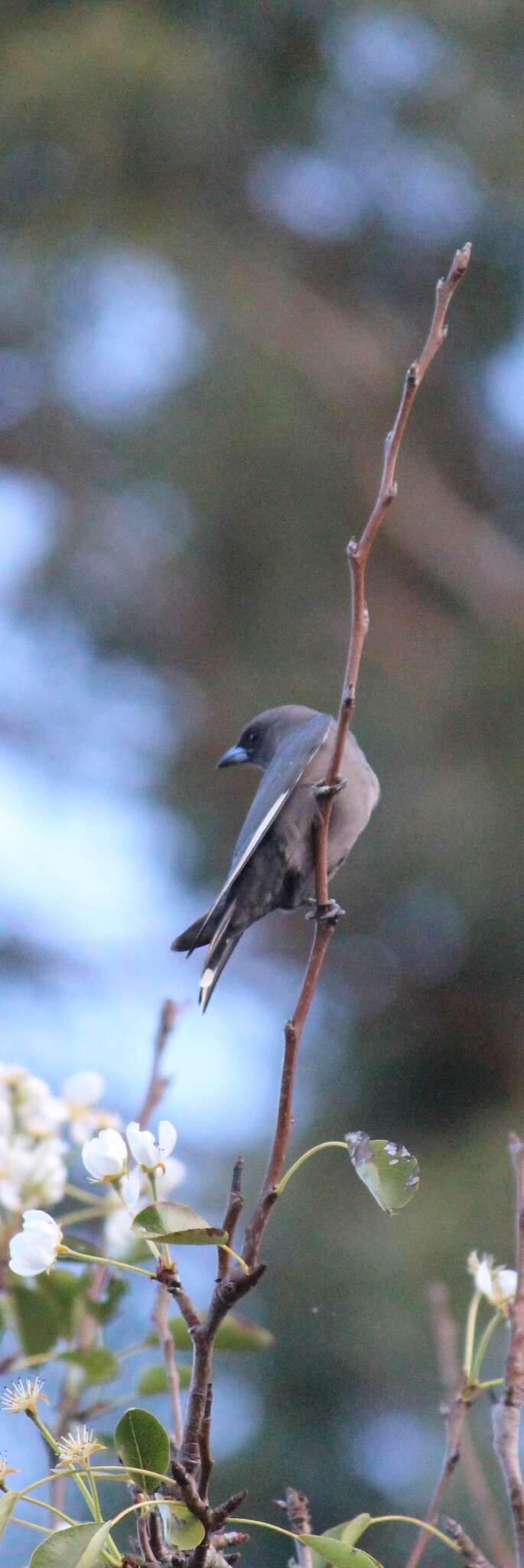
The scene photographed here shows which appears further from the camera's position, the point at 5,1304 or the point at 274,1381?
the point at 274,1381

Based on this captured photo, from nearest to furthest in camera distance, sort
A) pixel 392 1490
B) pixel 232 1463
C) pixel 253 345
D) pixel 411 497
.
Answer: pixel 392 1490
pixel 232 1463
pixel 253 345
pixel 411 497

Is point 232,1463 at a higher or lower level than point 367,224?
lower

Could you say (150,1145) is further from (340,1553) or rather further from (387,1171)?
(340,1553)

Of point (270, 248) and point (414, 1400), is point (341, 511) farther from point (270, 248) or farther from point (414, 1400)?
point (414, 1400)

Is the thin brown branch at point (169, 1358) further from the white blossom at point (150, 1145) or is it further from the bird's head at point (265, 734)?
the bird's head at point (265, 734)

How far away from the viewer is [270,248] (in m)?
6.39

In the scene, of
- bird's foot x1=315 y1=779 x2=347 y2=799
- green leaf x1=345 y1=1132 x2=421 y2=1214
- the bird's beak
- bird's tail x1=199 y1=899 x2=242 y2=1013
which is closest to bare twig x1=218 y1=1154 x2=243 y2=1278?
green leaf x1=345 y1=1132 x2=421 y2=1214

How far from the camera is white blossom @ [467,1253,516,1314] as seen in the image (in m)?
1.24

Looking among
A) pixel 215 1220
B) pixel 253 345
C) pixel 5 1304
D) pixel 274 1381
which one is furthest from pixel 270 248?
pixel 5 1304

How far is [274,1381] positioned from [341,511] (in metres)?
3.13

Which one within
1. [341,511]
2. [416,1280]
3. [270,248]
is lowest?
[416,1280]

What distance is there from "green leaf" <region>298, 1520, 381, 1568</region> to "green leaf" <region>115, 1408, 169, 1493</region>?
0.10 metres

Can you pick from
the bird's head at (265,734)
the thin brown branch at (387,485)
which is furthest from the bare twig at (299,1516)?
the bird's head at (265,734)

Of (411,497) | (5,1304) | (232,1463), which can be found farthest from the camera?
(411,497)
